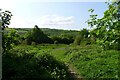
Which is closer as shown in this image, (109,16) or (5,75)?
(109,16)

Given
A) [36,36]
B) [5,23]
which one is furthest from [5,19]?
[36,36]

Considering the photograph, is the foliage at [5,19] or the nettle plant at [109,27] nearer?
the nettle plant at [109,27]

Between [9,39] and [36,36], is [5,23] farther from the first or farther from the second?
[36,36]

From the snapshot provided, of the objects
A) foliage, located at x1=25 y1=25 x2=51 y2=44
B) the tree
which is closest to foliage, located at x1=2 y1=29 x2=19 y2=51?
the tree

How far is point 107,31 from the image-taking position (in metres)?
6.18

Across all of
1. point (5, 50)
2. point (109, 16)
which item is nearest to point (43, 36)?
point (5, 50)

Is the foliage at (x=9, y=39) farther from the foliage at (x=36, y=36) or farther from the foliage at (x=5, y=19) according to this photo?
the foliage at (x=36, y=36)

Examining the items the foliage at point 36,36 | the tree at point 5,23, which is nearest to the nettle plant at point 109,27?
the tree at point 5,23

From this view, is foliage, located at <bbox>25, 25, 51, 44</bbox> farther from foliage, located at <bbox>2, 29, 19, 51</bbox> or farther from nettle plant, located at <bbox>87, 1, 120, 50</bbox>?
nettle plant, located at <bbox>87, 1, 120, 50</bbox>

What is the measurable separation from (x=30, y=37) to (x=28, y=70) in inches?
2446

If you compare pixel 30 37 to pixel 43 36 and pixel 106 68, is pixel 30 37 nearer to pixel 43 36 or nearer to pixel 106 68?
pixel 43 36

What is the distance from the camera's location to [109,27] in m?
6.18

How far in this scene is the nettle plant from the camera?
6.09m

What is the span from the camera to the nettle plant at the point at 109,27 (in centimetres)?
609
